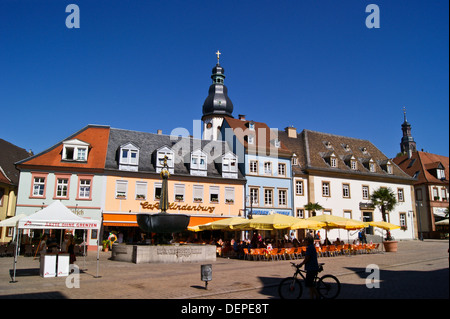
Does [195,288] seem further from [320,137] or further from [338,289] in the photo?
[320,137]

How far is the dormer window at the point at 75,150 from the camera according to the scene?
33094 mm

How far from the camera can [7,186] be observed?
3725cm

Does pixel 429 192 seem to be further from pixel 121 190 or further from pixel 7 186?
pixel 7 186

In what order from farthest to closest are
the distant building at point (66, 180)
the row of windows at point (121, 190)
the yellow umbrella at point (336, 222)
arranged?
the row of windows at point (121, 190)
the distant building at point (66, 180)
the yellow umbrella at point (336, 222)

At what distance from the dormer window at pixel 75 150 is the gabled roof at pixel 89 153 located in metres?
0.20

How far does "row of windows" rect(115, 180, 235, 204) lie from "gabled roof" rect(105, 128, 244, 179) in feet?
4.37

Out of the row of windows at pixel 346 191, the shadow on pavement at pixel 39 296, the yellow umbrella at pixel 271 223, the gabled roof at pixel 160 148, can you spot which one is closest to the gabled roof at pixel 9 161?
the gabled roof at pixel 160 148

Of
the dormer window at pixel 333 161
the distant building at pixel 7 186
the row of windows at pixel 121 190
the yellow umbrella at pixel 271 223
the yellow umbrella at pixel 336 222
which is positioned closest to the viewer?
the yellow umbrella at pixel 271 223

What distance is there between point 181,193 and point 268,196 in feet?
30.9

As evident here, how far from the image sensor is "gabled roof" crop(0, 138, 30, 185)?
125 feet

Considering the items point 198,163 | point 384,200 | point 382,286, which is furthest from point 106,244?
point 384,200

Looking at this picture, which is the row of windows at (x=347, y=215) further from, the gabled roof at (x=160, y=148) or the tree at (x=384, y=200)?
the gabled roof at (x=160, y=148)

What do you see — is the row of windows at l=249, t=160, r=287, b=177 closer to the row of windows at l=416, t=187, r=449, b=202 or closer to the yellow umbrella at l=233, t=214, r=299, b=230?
the yellow umbrella at l=233, t=214, r=299, b=230
